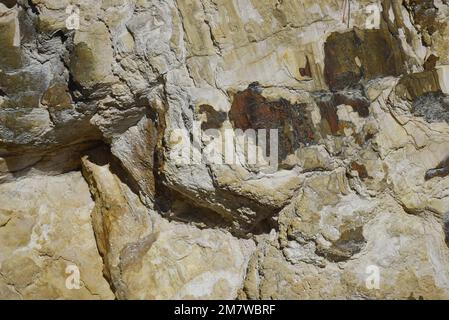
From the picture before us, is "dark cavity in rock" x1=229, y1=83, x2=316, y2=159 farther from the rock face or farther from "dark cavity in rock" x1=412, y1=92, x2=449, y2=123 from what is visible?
"dark cavity in rock" x1=412, y1=92, x2=449, y2=123

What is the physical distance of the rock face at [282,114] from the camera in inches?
96.6

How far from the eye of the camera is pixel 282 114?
8.16 feet

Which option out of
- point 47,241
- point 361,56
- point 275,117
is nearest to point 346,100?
point 361,56

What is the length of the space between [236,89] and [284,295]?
1.02m

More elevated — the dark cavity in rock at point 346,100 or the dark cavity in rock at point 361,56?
the dark cavity in rock at point 361,56

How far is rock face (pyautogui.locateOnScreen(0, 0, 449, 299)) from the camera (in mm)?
2453

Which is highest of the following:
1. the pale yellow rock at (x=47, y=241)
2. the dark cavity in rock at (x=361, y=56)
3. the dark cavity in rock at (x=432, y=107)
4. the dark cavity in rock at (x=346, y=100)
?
the dark cavity in rock at (x=361, y=56)

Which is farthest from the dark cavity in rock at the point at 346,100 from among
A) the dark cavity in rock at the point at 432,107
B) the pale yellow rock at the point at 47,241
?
the pale yellow rock at the point at 47,241

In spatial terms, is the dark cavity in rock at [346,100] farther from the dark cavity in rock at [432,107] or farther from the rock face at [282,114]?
the dark cavity in rock at [432,107]

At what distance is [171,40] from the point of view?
253 centimetres

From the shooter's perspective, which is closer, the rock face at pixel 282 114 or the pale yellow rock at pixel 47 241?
the rock face at pixel 282 114

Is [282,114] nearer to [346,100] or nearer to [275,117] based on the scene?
[275,117]

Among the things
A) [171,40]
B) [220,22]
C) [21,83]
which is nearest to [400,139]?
[220,22]

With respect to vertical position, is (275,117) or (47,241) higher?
(275,117)
